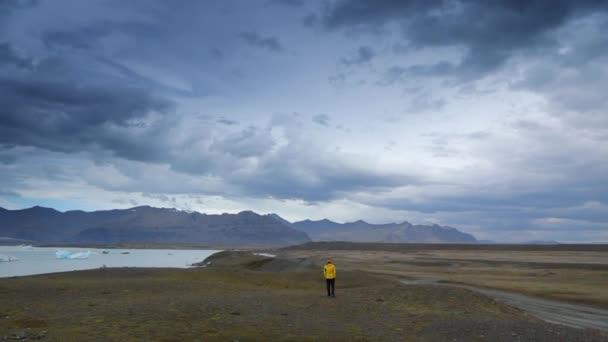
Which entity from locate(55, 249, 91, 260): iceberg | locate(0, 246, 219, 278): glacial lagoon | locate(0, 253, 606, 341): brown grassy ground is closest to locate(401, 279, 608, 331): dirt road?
locate(0, 253, 606, 341): brown grassy ground

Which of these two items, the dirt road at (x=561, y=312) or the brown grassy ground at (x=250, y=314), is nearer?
the brown grassy ground at (x=250, y=314)

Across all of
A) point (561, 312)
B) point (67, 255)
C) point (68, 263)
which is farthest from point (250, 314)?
point (67, 255)

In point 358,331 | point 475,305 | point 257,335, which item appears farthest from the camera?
point 475,305

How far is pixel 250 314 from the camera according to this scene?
21016 mm

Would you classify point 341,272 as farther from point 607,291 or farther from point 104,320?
point 104,320

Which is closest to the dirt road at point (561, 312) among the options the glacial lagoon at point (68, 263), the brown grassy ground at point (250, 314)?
the brown grassy ground at point (250, 314)

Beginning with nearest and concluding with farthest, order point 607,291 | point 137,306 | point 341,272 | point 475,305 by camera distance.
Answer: point 137,306 < point 475,305 < point 607,291 < point 341,272

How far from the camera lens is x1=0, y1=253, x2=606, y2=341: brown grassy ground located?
1712 cm

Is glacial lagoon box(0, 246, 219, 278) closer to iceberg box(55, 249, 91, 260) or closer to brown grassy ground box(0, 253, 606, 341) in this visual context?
iceberg box(55, 249, 91, 260)

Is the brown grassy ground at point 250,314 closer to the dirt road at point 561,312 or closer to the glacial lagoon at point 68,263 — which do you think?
the dirt road at point 561,312

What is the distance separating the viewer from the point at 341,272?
4575 cm

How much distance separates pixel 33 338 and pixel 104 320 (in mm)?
3655

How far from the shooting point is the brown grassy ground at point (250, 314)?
17125mm

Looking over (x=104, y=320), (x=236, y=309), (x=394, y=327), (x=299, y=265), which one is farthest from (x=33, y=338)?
(x=299, y=265)
